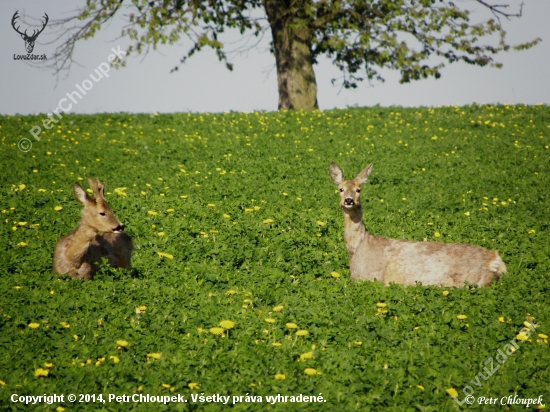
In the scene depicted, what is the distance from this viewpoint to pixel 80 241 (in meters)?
8.53

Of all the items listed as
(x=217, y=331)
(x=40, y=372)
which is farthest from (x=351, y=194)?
(x=40, y=372)

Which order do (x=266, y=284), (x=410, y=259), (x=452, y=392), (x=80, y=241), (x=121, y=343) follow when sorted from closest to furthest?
(x=452, y=392)
(x=121, y=343)
(x=266, y=284)
(x=80, y=241)
(x=410, y=259)

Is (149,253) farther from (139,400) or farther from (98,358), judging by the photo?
(139,400)

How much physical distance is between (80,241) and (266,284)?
2.72 metres

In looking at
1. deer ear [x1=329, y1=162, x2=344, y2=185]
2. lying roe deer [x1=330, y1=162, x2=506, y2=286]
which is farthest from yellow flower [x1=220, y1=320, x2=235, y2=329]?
deer ear [x1=329, y1=162, x2=344, y2=185]

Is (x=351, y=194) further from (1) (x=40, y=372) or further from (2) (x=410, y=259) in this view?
(1) (x=40, y=372)

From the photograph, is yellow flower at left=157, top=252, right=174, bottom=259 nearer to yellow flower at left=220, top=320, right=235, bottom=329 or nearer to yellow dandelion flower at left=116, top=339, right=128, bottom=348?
yellow flower at left=220, top=320, right=235, bottom=329

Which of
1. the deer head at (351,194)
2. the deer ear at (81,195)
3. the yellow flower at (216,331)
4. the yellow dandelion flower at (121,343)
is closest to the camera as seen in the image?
the yellow dandelion flower at (121,343)

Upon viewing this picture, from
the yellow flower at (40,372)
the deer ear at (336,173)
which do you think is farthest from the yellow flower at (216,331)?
the deer ear at (336,173)

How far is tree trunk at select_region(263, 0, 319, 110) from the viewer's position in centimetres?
2478

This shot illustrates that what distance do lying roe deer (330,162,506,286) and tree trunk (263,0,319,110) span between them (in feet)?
54.2

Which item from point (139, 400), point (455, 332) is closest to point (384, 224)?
point (455, 332)

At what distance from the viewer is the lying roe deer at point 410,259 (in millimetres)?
8727

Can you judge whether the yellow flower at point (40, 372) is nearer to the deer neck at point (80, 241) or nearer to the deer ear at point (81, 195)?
the deer neck at point (80, 241)
